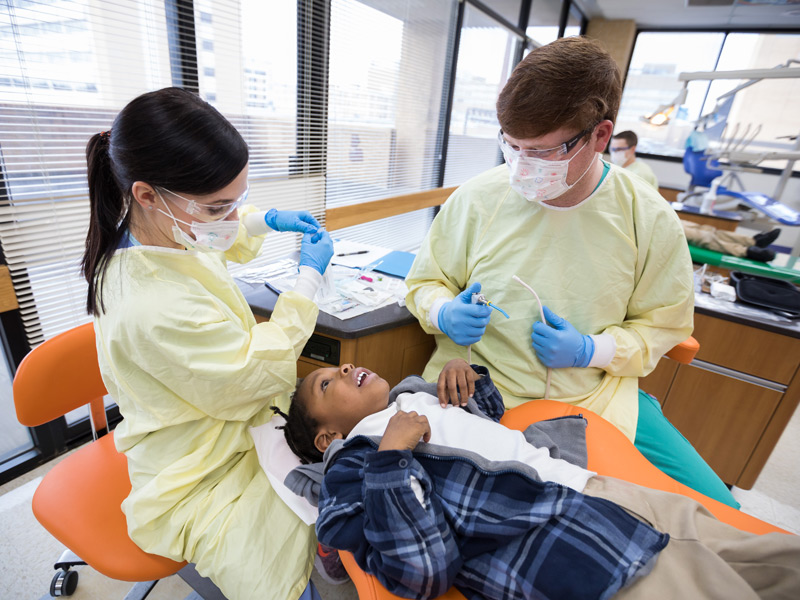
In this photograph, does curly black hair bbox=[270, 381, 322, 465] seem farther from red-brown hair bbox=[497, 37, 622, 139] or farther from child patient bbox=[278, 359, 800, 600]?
red-brown hair bbox=[497, 37, 622, 139]

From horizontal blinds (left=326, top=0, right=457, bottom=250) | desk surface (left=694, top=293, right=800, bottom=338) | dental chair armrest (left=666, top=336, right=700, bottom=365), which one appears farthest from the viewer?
horizontal blinds (left=326, top=0, right=457, bottom=250)

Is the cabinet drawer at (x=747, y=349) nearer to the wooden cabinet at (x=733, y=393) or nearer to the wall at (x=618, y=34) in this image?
the wooden cabinet at (x=733, y=393)

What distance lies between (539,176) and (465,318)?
43cm

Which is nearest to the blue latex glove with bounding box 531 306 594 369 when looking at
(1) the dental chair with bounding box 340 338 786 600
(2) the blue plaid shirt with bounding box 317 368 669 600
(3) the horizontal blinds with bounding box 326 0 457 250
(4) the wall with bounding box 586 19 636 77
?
(1) the dental chair with bounding box 340 338 786 600

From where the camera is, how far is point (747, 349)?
6.23 feet

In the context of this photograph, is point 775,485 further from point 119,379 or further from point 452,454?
point 119,379

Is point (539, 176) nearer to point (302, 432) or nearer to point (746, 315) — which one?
point (302, 432)

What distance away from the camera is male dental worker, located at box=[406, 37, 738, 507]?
115cm

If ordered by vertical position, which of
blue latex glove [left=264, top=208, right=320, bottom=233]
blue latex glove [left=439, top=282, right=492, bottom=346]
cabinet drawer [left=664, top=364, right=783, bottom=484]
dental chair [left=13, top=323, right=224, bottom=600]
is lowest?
cabinet drawer [left=664, top=364, right=783, bottom=484]

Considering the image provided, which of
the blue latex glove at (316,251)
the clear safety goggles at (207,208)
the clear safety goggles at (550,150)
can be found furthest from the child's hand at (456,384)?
the clear safety goggles at (207,208)

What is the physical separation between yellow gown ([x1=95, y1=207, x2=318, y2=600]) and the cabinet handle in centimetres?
176

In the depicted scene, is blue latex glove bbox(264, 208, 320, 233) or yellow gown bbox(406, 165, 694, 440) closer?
yellow gown bbox(406, 165, 694, 440)

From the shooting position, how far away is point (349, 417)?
3.77 feet

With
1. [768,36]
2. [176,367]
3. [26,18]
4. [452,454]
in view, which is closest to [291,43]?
[26,18]
